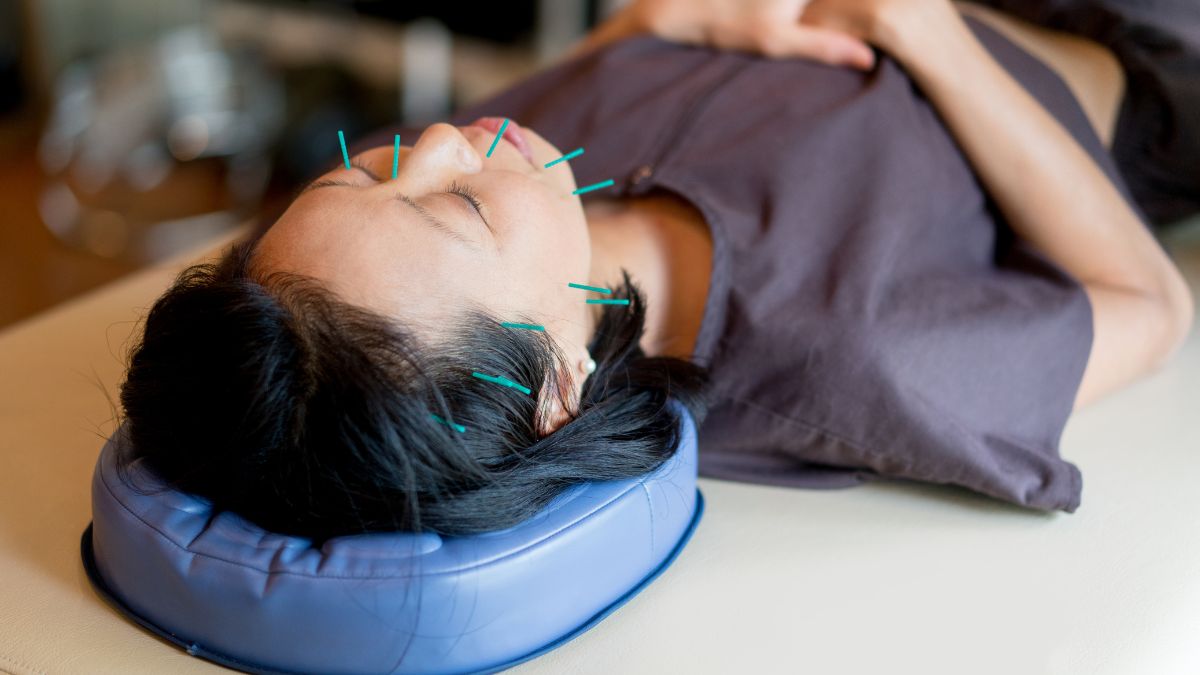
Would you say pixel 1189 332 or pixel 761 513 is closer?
pixel 761 513

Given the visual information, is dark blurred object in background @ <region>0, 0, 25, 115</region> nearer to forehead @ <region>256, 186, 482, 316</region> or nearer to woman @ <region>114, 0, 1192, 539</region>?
woman @ <region>114, 0, 1192, 539</region>

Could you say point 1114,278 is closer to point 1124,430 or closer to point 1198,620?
point 1124,430


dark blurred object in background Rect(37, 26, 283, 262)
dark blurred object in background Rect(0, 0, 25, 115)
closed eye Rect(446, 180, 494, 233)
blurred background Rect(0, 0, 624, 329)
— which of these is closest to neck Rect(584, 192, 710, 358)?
closed eye Rect(446, 180, 494, 233)

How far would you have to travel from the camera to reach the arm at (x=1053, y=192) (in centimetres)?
160

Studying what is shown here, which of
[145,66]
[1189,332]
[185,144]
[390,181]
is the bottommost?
[185,144]

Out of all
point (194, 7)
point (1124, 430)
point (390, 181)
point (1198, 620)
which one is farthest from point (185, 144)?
point (1198, 620)

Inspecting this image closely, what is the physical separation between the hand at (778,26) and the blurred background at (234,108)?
6.35 feet

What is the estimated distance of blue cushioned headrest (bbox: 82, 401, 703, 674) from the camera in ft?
3.52

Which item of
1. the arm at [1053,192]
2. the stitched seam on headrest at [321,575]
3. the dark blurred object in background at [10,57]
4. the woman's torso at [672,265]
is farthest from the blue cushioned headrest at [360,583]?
the dark blurred object in background at [10,57]

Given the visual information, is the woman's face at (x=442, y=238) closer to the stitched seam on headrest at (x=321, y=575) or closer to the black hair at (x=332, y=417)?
the black hair at (x=332, y=417)

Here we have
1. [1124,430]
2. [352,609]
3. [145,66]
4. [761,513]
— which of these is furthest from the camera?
[145,66]

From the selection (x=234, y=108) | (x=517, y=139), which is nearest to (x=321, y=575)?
(x=517, y=139)

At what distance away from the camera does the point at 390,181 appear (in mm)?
1229

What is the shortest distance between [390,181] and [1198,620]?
0.99 m
